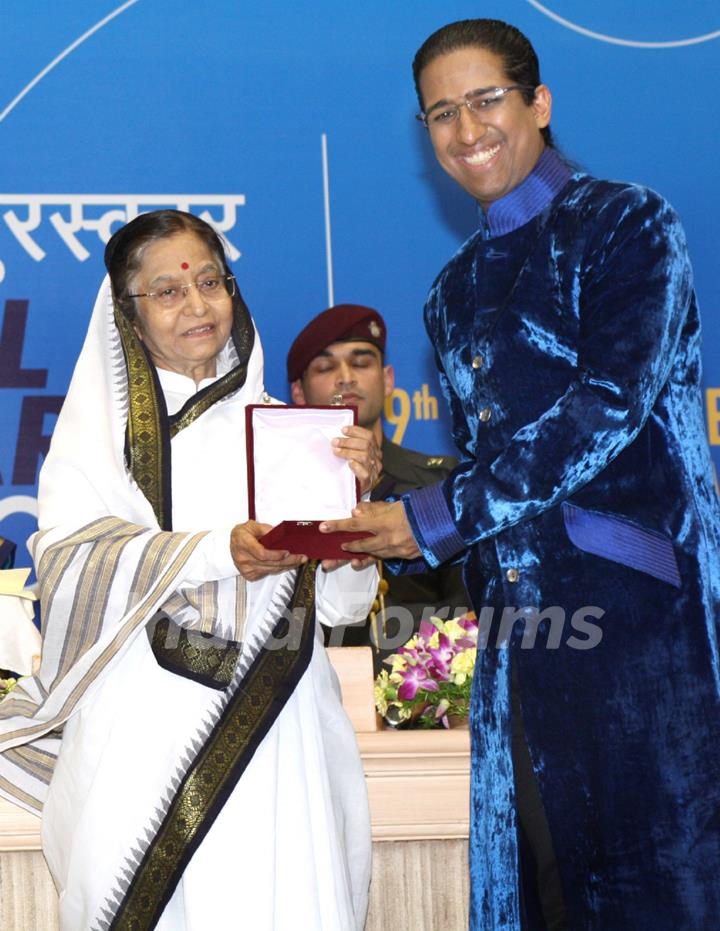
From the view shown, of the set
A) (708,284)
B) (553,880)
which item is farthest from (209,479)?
(708,284)

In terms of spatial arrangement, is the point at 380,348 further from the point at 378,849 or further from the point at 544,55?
the point at 378,849

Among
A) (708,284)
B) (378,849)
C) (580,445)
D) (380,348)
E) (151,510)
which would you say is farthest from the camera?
(708,284)

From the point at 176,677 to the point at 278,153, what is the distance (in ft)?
7.89

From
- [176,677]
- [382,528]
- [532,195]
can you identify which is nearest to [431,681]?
[176,677]

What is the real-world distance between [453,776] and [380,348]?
1734 mm

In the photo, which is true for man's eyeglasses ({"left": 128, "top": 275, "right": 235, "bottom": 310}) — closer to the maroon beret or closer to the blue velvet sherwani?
the blue velvet sherwani

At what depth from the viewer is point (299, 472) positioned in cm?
233

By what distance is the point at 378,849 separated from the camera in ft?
8.82

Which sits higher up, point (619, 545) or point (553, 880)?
point (619, 545)

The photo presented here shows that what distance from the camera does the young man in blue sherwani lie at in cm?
190

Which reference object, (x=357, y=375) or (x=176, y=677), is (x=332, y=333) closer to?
(x=357, y=375)

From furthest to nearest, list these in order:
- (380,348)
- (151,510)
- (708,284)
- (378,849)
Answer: (708,284) < (380,348) < (378,849) < (151,510)

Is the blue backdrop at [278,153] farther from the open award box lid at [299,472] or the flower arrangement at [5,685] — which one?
the open award box lid at [299,472]

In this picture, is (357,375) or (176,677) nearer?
(176,677)
